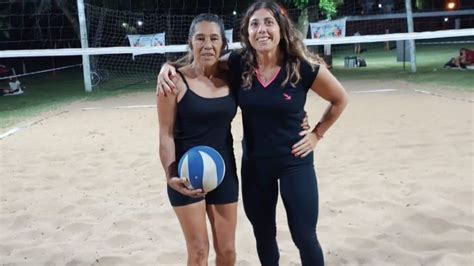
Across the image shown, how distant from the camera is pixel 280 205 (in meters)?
4.02

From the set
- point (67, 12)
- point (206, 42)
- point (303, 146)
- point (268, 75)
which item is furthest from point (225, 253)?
point (67, 12)

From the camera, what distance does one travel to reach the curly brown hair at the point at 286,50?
2219 millimetres

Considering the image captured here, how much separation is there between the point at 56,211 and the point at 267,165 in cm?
247

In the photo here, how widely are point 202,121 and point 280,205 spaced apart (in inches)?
78.5

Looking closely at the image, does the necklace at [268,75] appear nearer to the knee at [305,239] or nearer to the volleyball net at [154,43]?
the knee at [305,239]

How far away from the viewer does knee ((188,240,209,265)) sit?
2.30 m

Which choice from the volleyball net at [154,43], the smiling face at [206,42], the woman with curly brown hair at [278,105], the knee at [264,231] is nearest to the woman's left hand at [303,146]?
the woman with curly brown hair at [278,105]

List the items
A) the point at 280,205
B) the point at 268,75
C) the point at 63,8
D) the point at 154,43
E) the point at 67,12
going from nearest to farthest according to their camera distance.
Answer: the point at 268,75 < the point at 280,205 < the point at 154,43 < the point at 63,8 < the point at 67,12

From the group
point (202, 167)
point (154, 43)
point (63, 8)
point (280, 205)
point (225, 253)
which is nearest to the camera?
point (202, 167)

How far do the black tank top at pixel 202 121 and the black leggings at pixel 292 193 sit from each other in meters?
0.20

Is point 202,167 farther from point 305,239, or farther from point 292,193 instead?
point 305,239

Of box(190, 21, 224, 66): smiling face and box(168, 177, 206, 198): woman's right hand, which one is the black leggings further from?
box(190, 21, 224, 66): smiling face

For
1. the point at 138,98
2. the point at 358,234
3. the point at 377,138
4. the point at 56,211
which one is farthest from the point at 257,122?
the point at 138,98

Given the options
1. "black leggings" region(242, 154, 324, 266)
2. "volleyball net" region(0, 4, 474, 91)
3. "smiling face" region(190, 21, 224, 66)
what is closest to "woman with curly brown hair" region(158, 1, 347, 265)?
"black leggings" region(242, 154, 324, 266)
